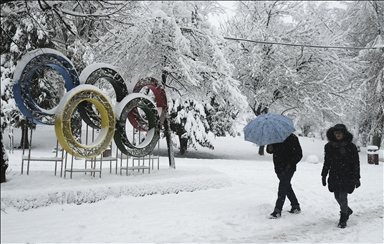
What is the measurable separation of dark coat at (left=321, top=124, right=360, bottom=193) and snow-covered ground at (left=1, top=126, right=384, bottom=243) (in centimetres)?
81

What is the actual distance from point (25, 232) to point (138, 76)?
5.53 meters

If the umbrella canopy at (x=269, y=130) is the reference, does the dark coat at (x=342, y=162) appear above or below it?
below

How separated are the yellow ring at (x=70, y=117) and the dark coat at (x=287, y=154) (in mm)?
4328

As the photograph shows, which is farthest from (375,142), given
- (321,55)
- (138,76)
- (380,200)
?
(138,76)

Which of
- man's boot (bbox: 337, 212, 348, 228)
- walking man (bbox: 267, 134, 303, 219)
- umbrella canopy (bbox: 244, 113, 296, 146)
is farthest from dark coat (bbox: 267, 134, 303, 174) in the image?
man's boot (bbox: 337, 212, 348, 228)

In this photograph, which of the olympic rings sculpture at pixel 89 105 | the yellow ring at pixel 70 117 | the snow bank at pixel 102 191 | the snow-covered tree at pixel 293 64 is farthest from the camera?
the snow-covered tree at pixel 293 64

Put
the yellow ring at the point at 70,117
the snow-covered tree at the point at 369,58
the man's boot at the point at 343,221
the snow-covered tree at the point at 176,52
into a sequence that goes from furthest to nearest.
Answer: the snow-covered tree at the point at 369,58 < the snow-covered tree at the point at 176,52 < the yellow ring at the point at 70,117 < the man's boot at the point at 343,221

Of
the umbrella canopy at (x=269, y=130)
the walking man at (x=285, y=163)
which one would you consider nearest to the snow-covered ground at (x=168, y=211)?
the walking man at (x=285, y=163)

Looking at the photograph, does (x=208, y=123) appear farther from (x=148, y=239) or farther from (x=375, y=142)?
(x=148, y=239)

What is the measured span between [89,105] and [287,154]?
216 inches

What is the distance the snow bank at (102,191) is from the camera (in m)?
6.49

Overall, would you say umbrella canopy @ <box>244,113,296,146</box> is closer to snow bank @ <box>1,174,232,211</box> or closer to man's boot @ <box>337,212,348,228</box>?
man's boot @ <box>337,212,348,228</box>

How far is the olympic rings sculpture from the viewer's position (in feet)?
25.6

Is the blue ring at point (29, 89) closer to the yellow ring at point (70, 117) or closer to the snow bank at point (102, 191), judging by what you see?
the yellow ring at point (70, 117)
